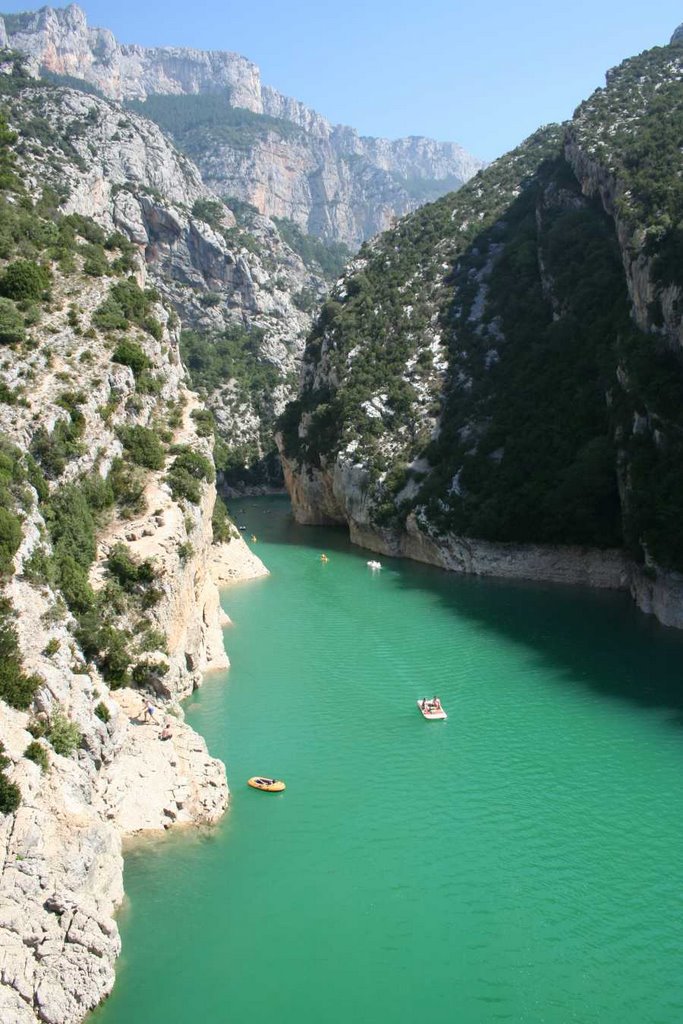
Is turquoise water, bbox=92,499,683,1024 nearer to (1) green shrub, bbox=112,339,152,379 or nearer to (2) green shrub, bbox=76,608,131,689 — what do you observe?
(2) green shrub, bbox=76,608,131,689

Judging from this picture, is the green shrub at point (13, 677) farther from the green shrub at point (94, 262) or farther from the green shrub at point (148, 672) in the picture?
the green shrub at point (94, 262)

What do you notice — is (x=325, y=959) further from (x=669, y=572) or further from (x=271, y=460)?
(x=271, y=460)

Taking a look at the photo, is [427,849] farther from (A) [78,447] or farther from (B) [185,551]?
(A) [78,447]

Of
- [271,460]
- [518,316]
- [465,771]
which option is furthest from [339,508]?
[465,771]

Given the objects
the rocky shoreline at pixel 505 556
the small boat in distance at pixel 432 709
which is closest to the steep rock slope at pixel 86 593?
the small boat in distance at pixel 432 709

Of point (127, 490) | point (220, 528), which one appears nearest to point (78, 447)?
point (127, 490)

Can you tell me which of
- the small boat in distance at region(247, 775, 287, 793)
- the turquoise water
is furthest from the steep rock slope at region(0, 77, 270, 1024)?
the turquoise water
